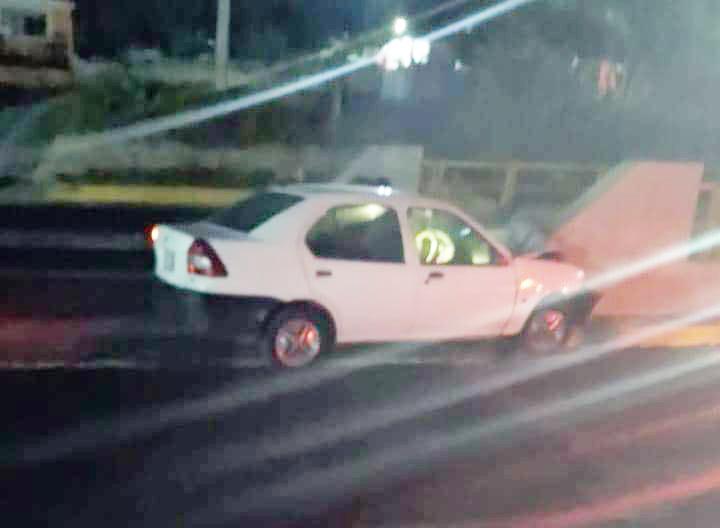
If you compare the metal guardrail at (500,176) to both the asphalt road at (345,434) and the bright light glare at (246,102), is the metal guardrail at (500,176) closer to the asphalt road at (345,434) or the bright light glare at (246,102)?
the asphalt road at (345,434)

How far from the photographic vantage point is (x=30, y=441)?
7.00 meters

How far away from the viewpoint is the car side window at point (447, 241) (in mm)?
9930

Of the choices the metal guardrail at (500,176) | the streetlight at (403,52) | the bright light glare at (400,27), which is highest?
the bright light glare at (400,27)

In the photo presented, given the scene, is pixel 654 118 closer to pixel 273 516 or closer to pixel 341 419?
pixel 341 419

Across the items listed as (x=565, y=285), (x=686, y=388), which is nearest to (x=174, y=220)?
(x=565, y=285)

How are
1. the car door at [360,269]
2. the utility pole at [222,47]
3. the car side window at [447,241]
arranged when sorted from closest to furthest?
1. the car door at [360,269]
2. the car side window at [447,241]
3. the utility pole at [222,47]

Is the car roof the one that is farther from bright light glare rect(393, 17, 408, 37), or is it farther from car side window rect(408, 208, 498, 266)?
bright light glare rect(393, 17, 408, 37)

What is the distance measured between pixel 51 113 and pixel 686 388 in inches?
783

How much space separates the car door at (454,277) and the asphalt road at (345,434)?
38cm

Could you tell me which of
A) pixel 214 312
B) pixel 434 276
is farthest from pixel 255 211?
pixel 434 276

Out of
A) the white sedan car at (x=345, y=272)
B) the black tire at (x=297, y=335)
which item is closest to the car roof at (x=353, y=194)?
the white sedan car at (x=345, y=272)

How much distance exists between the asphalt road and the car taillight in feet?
2.55

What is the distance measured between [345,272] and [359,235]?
34 cm

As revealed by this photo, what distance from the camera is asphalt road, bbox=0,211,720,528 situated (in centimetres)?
622
